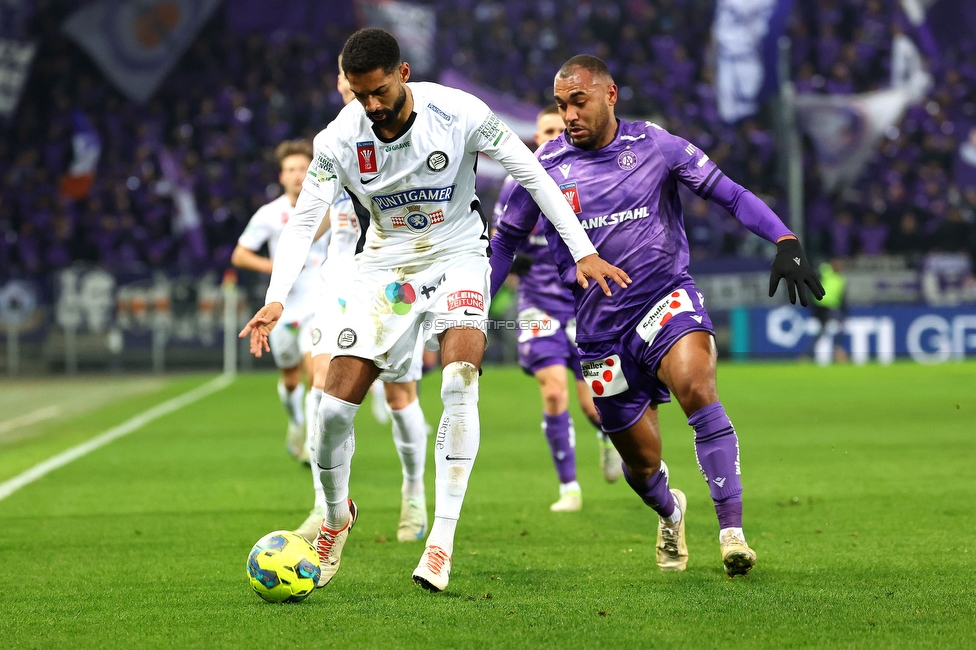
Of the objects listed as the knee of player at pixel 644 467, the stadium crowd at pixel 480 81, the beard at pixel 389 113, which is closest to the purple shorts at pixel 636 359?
the knee of player at pixel 644 467

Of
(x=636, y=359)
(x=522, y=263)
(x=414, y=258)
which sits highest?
(x=522, y=263)

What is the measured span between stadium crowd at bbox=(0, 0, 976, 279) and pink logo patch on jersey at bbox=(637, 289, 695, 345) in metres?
19.9

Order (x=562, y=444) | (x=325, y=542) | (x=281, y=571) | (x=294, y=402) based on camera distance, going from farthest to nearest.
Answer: (x=294, y=402), (x=562, y=444), (x=325, y=542), (x=281, y=571)

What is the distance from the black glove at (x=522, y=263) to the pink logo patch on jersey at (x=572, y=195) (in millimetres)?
2555

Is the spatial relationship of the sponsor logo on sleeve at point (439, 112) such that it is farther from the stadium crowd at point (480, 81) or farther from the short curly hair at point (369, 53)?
the stadium crowd at point (480, 81)

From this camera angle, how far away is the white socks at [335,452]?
197 inches

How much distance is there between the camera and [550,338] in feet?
26.7

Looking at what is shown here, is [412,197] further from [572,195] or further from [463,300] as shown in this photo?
[572,195]

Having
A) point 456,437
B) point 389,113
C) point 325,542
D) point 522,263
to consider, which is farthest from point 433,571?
point 522,263

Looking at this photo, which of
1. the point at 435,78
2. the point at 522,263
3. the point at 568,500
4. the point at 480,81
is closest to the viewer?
the point at 568,500

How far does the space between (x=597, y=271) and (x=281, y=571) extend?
1751mm

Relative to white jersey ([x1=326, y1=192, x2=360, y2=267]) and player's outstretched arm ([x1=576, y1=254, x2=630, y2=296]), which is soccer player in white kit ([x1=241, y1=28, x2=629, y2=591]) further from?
white jersey ([x1=326, y1=192, x2=360, y2=267])

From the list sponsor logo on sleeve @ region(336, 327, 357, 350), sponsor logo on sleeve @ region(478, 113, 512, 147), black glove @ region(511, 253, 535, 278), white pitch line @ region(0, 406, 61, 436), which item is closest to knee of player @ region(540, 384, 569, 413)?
black glove @ region(511, 253, 535, 278)

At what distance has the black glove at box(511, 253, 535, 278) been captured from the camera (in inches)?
318
